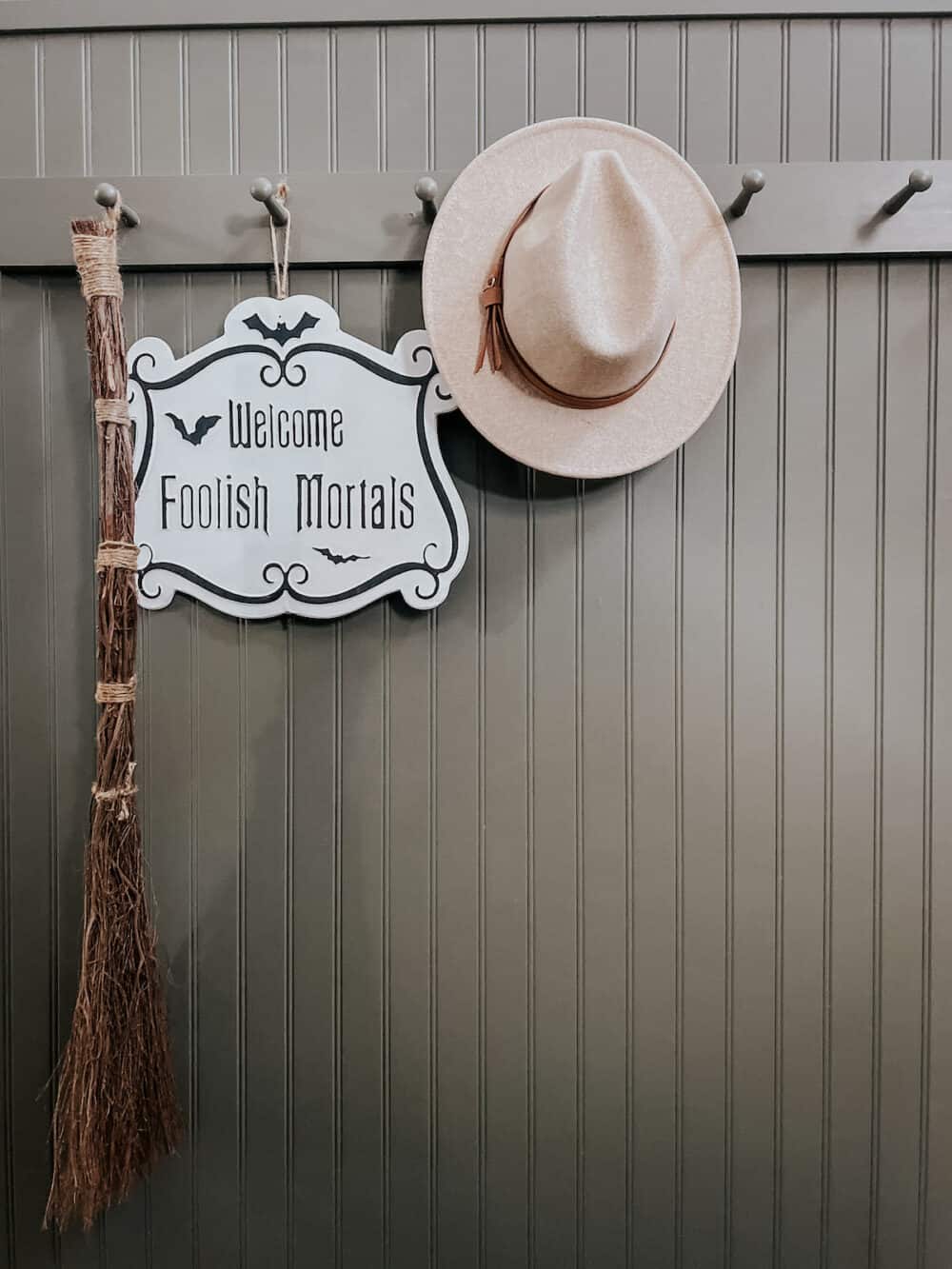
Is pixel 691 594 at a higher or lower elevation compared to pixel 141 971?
higher

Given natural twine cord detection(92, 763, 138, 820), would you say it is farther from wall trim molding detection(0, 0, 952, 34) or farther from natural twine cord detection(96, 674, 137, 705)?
wall trim molding detection(0, 0, 952, 34)

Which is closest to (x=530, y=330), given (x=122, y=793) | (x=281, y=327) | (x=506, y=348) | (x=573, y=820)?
(x=506, y=348)

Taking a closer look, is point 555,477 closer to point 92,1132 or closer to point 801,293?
point 801,293

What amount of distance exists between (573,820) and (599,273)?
0.63 metres

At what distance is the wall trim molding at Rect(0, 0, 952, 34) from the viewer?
915mm

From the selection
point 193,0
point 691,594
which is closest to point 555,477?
point 691,594

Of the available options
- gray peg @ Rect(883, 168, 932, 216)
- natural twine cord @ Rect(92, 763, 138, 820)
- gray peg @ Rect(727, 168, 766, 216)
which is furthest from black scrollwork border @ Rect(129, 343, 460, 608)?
gray peg @ Rect(883, 168, 932, 216)

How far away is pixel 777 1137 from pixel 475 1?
4.77ft

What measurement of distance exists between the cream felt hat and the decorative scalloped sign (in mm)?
92

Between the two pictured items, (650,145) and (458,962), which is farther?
(458,962)

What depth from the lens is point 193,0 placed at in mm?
929

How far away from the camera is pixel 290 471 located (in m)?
0.94

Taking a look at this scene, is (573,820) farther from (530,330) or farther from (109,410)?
(109,410)

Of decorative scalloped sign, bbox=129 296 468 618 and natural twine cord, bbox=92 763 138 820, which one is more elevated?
decorative scalloped sign, bbox=129 296 468 618
